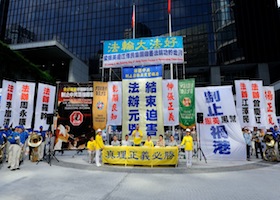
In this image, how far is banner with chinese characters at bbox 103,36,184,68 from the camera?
11562mm

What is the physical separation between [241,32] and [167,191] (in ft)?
121

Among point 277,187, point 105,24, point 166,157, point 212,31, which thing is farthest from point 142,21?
point 277,187

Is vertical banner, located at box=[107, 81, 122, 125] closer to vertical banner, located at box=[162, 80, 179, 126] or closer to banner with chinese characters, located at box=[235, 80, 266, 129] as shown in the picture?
vertical banner, located at box=[162, 80, 179, 126]

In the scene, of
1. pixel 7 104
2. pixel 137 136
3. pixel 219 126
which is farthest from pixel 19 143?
pixel 219 126

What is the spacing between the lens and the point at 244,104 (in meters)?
11.7

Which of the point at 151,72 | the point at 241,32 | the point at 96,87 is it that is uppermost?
the point at 241,32

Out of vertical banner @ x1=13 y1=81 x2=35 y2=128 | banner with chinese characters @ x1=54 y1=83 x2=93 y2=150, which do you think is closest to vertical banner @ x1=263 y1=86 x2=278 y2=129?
banner with chinese characters @ x1=54 y1=83 x2=93 y2=150

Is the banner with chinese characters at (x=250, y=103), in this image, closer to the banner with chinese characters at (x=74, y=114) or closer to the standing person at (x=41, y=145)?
the banner with chinese characters at (x=74, y=114)

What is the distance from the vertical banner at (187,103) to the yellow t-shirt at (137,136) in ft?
8.34

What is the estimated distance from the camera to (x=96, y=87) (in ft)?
39.7

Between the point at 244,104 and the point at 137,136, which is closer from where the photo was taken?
the point at 137,136

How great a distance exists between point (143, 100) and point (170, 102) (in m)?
1.58

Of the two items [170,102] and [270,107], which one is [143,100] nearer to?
[170,102]

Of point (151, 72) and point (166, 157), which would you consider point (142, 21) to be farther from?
point (166, 157)
